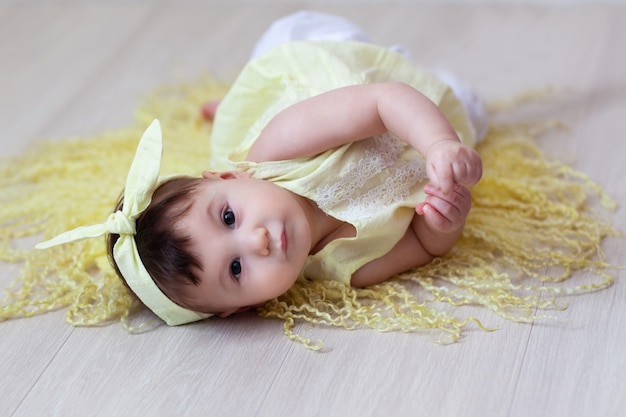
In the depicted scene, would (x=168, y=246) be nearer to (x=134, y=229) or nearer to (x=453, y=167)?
(x=134, y=229)

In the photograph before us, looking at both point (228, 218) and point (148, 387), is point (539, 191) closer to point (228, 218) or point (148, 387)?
point (228, 218)

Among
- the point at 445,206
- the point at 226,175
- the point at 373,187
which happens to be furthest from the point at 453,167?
the point at 226,175

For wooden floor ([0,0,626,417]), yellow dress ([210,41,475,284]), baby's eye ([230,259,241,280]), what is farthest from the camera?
yellow dress ([210,41,475,284])

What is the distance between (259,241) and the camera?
1.07m

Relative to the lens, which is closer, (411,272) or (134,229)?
(134,229)

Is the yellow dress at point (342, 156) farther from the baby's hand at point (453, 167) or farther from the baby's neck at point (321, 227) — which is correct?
the baby's hand at point (453, 167)

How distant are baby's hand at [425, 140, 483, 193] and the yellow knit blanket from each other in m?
0.20

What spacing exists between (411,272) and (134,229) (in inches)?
16.0

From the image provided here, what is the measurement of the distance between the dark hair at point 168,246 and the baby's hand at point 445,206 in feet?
0.99

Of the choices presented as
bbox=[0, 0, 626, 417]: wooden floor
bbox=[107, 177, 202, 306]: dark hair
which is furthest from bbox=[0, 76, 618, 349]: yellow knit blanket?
bbox=[107, 177, 202, 306]: dark hair

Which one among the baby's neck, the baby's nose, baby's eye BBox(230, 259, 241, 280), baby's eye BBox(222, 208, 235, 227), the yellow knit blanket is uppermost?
baby's eye BBox(222, 208, 235, 227)

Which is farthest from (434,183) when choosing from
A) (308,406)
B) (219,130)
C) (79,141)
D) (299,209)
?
(79,141)

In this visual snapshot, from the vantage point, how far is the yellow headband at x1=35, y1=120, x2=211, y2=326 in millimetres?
1103

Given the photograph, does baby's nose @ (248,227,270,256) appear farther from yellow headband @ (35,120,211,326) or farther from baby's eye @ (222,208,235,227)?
yellow headband @ (35,120,211,326)
